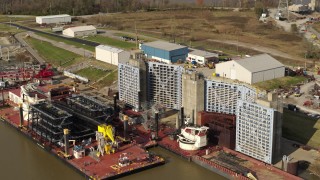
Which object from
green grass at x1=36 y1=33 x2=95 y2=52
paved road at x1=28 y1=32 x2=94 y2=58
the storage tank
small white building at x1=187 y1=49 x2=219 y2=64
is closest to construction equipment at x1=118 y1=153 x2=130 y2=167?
the storage tank

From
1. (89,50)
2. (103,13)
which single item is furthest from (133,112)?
(103,13)

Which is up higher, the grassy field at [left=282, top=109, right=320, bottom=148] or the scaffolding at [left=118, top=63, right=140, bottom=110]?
the scaffolding at [left=118, top=63, right=140, bottom=110]

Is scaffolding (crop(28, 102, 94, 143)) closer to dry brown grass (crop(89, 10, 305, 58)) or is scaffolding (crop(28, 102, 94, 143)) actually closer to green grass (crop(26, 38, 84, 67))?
green grass (crop(26, 38, 84, 67))

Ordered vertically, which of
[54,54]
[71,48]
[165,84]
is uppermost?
[71,48]

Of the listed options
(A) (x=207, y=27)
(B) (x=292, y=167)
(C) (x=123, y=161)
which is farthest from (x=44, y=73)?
(A) (x=207, y=27)

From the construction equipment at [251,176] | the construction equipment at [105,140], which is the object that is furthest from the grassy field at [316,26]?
the construction equipment at [251,176]

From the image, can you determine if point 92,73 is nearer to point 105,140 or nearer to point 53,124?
point 53,124

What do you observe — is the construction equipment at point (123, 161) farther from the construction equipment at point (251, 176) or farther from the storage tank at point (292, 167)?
the storage tank at point (292, 167)
